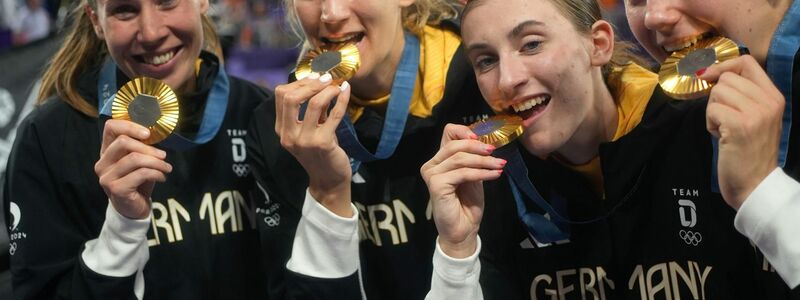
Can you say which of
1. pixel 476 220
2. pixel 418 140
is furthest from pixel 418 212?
pixel 476 220

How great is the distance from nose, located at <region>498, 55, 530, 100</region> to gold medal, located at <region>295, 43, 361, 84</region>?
400 millimetres

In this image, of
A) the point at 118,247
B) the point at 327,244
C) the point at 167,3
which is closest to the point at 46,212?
the point at 118,247

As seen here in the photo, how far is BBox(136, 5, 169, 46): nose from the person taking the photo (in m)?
2.84

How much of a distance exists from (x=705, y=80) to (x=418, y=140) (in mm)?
928

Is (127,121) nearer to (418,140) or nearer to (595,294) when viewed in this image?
(418,140)

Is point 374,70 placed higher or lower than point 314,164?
higher

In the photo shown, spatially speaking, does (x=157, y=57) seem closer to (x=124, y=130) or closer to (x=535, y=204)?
(x=124, y=130)

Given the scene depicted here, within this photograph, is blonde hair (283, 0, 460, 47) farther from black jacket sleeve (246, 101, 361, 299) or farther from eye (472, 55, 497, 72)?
eye (472, 55, 497, 72)

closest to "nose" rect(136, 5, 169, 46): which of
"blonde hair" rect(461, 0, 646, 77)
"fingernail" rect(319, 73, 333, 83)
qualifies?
"fingernail" rect(319, 73, 333, 83)

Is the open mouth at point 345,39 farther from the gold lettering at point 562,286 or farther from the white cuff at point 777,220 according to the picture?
the white cuff at point 777,220

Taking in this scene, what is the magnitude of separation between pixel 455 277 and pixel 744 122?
784mm

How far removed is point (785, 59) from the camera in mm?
2098

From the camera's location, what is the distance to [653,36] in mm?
2545

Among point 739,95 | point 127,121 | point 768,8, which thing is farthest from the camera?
point 127,121
